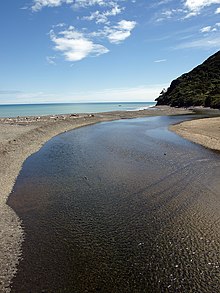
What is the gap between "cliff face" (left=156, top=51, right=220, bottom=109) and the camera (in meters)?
116

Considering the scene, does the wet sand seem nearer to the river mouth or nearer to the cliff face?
the river mouth

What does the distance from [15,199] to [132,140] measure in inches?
937

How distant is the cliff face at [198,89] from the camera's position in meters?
116

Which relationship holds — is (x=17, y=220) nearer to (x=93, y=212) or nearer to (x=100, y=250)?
(x=93, y=212)

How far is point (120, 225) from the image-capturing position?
12820 millimetres

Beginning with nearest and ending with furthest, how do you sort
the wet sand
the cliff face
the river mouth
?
the river mouth < the wet sand < the cliff face

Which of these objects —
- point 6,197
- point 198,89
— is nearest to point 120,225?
point 6,197

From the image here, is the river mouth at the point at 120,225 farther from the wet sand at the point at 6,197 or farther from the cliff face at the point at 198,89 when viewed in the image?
the cliff face at the point at 198,89

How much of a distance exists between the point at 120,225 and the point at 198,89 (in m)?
141

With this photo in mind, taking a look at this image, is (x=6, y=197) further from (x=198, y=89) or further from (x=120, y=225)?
(x=198, y=89)

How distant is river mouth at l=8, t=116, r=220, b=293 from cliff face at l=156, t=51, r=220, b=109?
87496mm

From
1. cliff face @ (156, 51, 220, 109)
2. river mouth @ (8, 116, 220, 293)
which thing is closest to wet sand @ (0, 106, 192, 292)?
river mouth @ (8, 116, 220, 293)

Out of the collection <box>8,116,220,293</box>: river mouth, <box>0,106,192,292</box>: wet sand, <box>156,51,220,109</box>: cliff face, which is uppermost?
<box>156,51,220,109</box>: cliff face

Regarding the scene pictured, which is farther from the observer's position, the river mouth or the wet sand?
Result: the wet sand
